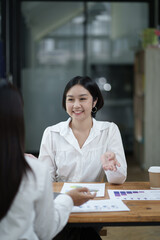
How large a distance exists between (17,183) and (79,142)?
3.87ft

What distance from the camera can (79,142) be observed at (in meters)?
2.33

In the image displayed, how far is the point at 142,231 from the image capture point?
321 cm

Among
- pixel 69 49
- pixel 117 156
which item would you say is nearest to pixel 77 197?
pixel 117 156

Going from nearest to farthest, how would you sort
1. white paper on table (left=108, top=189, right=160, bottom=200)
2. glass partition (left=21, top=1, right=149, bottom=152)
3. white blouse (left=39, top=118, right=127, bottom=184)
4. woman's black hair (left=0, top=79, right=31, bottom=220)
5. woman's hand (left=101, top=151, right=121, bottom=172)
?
woman's black hair (left=0, top=79, right=31, bottom=220), white paper on table (left=108, top=189, right=160, bottom=200), woman's hand (left=101, top=151, right=121, bottom=172), white blouse (left=39, top=118, right=127, bottom=184), glass partition (left=21, top=1, right=149, bottom=152)

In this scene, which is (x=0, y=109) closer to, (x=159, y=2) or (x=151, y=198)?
(x=151, y=198)

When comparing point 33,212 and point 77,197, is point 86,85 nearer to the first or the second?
point 77,197

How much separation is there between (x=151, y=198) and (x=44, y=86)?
15.4 ft

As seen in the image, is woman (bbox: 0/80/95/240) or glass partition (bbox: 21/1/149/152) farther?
glass partition (bbox: 21/1/149/152)

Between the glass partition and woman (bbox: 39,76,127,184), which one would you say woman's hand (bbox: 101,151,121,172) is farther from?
the glass partition

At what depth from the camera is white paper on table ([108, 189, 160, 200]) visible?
1.75m

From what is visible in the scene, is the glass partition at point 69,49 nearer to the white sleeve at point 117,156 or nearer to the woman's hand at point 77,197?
the white sleeve at point 117,156

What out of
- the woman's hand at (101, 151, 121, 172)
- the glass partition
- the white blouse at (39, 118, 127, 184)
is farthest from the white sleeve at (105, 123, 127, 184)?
the glass partition

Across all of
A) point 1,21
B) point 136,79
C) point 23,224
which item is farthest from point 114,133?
point 136,79

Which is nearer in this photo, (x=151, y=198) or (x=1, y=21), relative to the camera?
(x=151, y=198)
